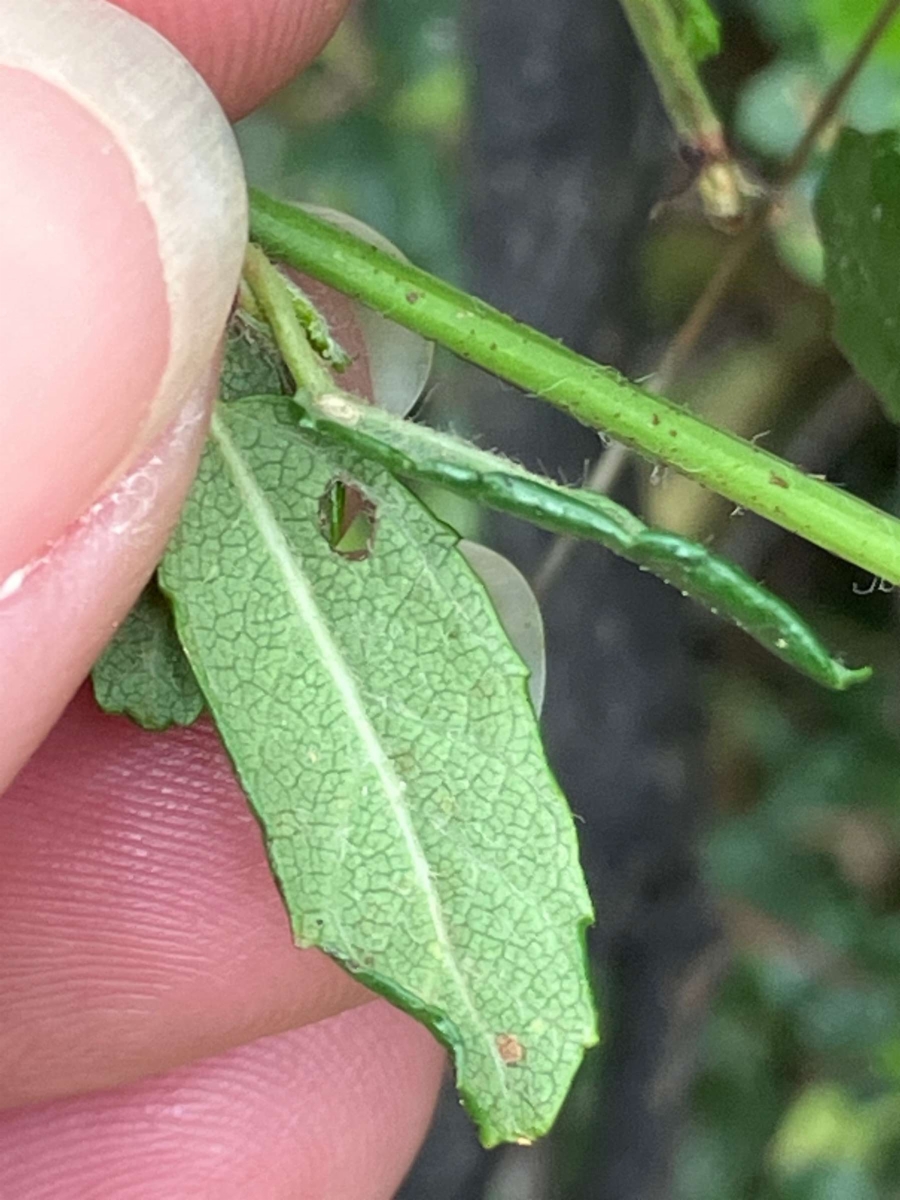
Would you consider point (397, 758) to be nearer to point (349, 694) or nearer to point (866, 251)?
point (349, 694)

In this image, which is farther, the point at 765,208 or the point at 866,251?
the point at 765,208

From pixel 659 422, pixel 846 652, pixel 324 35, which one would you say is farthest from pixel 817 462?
pixel 659 422

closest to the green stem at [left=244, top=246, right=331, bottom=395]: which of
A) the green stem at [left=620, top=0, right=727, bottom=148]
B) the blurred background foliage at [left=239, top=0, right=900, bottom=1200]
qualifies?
the green stem at [left=620, top=0, right=727, bottom=148]

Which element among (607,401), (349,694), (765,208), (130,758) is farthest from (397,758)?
(765,208)

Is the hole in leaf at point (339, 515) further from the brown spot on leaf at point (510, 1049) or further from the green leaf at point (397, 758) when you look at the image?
the brown spot on leaf at point (510, 1049)

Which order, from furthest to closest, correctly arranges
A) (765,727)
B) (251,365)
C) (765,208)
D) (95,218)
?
A: (765,727), (765,208), (251,365), (95,218)

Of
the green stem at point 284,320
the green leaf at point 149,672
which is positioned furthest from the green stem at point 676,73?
the green leaf at point 149,672

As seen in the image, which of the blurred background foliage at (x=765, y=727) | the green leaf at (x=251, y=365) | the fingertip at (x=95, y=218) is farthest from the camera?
the blurred background foliage at (x=765, y=727)
